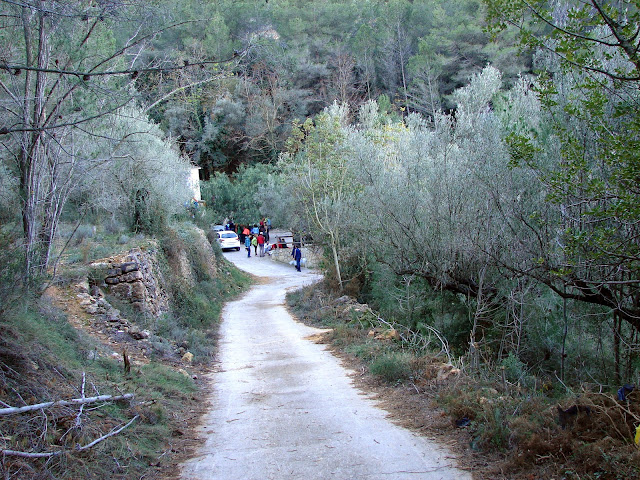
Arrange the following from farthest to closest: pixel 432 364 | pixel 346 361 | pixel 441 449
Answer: pixel 346 361 < pixel 432 364 < pixel 441 449

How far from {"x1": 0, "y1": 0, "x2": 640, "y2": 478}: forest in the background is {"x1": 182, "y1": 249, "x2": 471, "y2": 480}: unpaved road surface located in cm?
98

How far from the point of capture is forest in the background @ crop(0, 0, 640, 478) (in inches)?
243

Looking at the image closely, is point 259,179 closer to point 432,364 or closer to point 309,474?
point 432,364

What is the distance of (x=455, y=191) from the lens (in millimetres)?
12266

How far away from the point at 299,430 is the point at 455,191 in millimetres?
7248

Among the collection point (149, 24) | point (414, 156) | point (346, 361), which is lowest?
point (346, 361)

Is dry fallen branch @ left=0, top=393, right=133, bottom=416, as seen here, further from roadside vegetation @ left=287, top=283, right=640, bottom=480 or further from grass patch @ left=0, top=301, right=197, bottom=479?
roadside vegetation @ left=287, top=283, right=640, bottom=480

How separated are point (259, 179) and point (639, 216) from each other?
46.9 meters

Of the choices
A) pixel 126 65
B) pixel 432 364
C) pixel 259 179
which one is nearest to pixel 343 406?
pixel 432 364

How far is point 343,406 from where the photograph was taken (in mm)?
7844

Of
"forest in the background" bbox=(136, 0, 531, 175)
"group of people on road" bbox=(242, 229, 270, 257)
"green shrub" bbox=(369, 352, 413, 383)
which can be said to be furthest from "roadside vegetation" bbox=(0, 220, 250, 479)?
"forest in the background" bbox=(136, 0, 531, 175)

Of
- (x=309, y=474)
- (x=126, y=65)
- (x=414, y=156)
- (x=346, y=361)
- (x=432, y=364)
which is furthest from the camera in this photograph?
(x=414, y=156)

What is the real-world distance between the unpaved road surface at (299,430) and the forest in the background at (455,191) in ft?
3.20

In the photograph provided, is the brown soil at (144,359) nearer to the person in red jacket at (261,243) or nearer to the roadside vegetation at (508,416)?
the roadside vegetation at (508,416)
